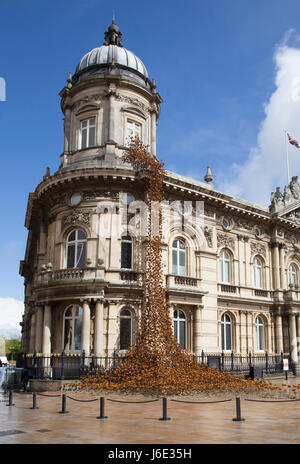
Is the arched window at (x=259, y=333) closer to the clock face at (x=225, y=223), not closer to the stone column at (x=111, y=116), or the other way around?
the clock face at (x=225, y=223)

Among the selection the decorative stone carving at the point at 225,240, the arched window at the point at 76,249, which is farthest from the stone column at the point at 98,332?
the decorative stone carving at the point at 225,240

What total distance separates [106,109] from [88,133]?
1826 mm

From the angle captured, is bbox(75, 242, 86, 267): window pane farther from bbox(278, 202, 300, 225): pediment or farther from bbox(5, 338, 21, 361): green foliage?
bbox(5, 338, 21, 361): green foliage

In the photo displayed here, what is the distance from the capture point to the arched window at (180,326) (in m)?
26.1

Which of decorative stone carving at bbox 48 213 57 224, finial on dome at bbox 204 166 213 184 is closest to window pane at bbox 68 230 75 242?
decorative stone carving at bbox 48 213 57 224

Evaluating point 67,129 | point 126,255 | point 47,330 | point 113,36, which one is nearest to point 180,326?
point 126,255

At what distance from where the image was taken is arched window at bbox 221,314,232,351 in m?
29.0

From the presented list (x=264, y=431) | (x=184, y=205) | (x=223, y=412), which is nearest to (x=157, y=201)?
(x=184, y=205)

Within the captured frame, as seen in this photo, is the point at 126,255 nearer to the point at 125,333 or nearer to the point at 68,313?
the point at 125,333

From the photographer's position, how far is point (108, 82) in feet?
92.4

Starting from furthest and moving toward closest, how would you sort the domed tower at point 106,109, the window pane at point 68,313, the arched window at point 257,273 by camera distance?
the arched window at point 257,273
the domed tower at point 106,109
the window pane at point 68,313

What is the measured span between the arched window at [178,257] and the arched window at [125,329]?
4082mm

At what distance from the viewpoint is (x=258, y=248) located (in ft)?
107
